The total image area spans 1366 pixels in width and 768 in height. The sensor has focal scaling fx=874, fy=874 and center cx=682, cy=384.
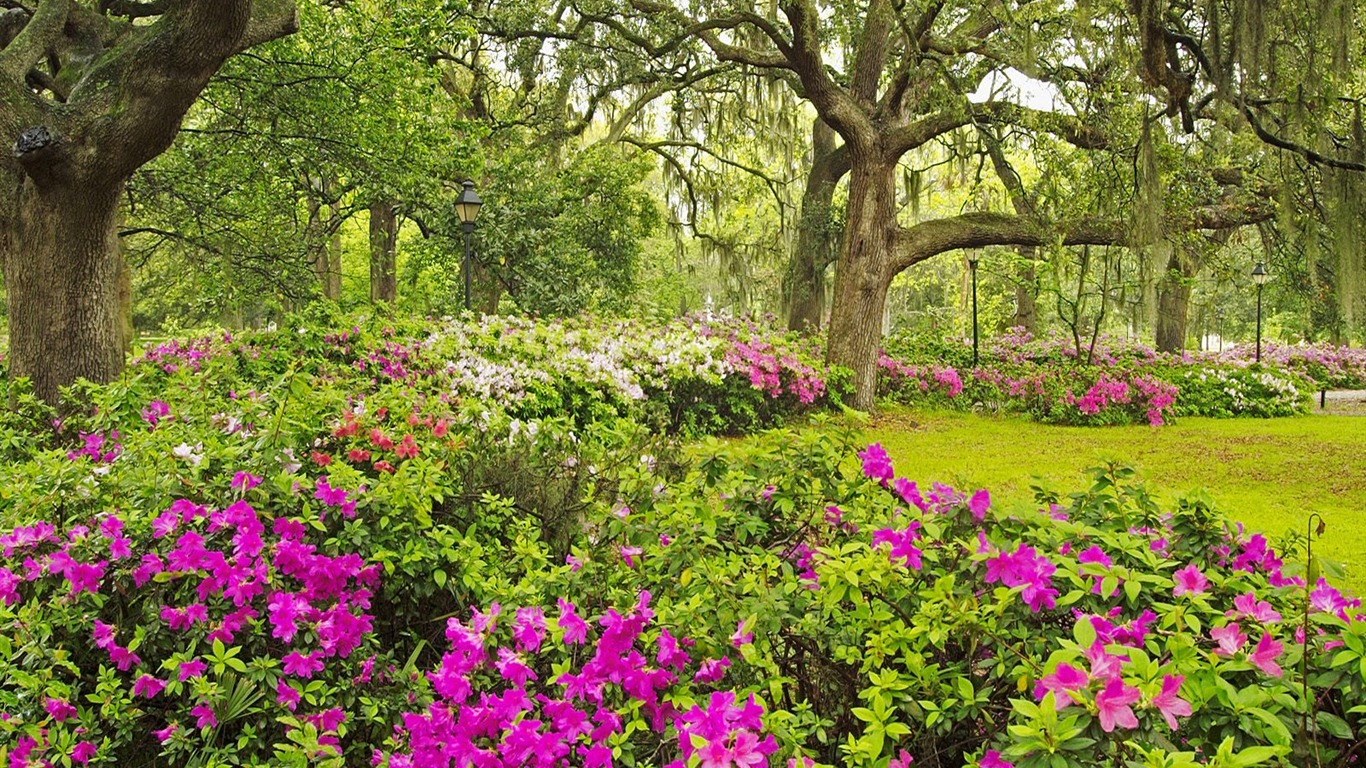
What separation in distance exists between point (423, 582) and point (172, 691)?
67 centimetres

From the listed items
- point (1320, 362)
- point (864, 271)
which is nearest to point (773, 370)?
point (864, 271)

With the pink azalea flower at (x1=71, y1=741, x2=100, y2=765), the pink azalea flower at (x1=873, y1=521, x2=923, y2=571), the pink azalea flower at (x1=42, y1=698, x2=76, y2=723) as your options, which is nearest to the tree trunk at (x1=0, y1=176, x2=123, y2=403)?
the pink azalea flower at (x1=42, y1=698, x2=76, y2=723)

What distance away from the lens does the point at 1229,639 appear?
1484 millimetres

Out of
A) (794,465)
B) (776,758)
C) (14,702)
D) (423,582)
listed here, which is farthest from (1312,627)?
(14,702)

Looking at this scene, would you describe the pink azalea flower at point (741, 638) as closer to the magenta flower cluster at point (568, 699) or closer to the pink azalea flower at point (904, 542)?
the magenta flower cluster at point (568, 699)

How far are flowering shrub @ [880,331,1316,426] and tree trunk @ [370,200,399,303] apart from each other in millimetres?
9253

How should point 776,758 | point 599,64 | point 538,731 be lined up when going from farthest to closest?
point 599,64
point 538,731
point 776,758

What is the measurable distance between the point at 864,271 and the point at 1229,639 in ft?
35.2

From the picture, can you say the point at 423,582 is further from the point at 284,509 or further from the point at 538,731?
the point at 538,731

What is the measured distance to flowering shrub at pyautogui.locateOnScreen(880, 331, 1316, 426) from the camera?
12.7 m

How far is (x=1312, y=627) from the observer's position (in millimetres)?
1623

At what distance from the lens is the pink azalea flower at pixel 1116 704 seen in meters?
1.25

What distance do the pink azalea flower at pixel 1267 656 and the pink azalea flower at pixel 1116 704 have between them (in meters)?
0.34

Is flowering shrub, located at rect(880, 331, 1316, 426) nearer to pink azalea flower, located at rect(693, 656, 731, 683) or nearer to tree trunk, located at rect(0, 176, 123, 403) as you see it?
tree trunk, located at rect(0, 176, 123, 403)
